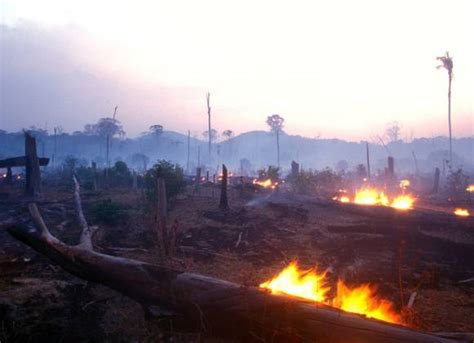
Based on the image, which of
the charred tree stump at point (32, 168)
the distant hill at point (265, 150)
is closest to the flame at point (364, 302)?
the charred tree stump at point (32, 168)

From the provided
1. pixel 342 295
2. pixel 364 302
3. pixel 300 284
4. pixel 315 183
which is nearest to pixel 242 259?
pixel 300 284

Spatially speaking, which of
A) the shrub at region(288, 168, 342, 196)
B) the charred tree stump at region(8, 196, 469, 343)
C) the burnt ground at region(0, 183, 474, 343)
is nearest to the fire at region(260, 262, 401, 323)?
the burnt ground at region(0, 183, 474, 343)

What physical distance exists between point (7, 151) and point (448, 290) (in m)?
97.1

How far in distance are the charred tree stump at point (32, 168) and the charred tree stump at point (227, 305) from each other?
41.0 feet

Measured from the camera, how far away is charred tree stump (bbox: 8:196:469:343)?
3750 mm

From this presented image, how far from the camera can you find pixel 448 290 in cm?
697

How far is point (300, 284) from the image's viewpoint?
6.39m

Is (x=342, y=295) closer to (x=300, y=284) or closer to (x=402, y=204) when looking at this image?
(x=300, y=284)

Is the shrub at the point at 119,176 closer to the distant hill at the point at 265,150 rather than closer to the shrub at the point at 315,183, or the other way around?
the shrub at the point at 315,183

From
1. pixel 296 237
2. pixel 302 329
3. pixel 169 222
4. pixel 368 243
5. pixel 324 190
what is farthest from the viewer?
pixel 324 190

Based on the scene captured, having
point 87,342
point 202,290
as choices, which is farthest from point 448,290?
point 87,342

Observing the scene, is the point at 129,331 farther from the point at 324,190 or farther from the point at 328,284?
the point at 324,190

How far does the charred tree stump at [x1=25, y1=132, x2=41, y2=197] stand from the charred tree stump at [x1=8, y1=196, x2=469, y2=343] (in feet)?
41.0

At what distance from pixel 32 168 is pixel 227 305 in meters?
16.3
